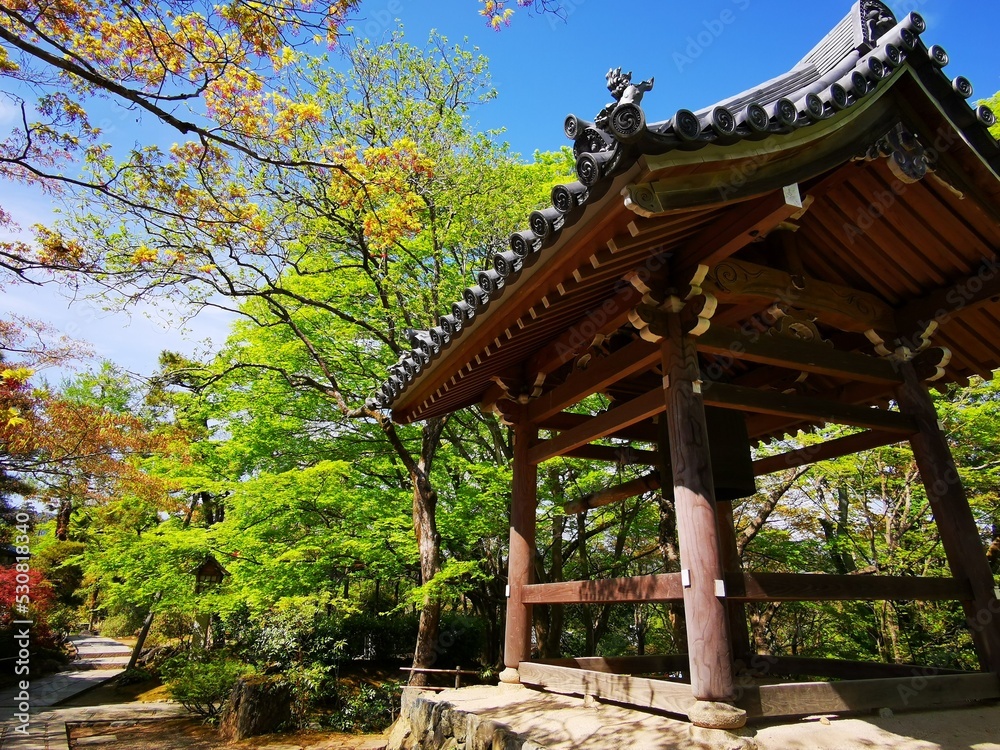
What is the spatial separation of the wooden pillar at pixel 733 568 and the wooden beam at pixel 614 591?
5.74 feet

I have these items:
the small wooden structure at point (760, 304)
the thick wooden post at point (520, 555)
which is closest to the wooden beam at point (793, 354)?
the small wooden structure at point (760, 304)

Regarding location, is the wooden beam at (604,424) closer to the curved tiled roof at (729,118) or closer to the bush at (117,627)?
the curved tiled roof at (729,118)

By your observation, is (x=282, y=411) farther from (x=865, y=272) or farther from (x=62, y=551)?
(x=62, y=551)

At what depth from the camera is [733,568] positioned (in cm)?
523

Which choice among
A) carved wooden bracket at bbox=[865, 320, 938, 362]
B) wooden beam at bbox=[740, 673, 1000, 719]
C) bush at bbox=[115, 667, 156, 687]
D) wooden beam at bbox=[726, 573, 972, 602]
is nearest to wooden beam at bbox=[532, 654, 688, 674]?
wooden beam at bbox=[740, 673, 1000, 719]

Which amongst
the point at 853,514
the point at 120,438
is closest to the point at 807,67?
the point at 120,438

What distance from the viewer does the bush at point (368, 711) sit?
33.3 feet

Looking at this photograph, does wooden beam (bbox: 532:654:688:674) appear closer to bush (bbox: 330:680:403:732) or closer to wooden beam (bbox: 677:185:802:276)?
wooden beam (bbox: 677:185:802:276)

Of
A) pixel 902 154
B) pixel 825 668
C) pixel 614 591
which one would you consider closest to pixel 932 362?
pixel 902 154

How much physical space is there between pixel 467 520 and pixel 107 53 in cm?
768

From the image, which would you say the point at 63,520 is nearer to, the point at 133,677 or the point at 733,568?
the point at 133,677

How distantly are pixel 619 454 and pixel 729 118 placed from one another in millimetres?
3535

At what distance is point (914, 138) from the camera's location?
3.55 m

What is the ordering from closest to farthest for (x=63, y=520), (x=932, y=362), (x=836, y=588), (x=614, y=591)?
(x=836, y=588) < (x=614, y=591) < (x=932, y=362) < (x=63, y=520)
